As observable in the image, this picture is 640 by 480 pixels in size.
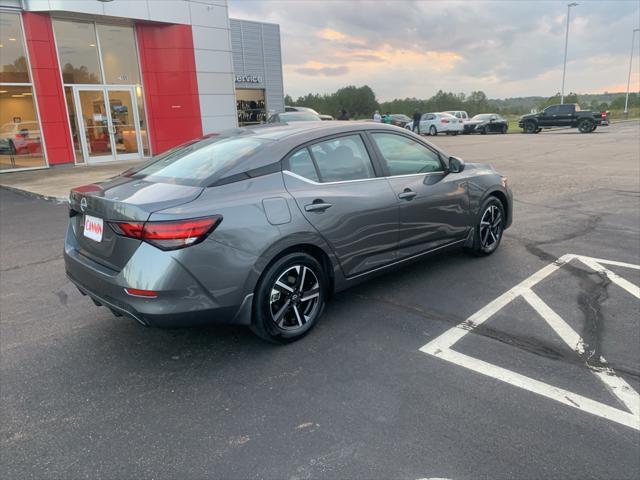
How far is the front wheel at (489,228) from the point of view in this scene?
530 centimetres

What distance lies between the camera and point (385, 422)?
2701mm

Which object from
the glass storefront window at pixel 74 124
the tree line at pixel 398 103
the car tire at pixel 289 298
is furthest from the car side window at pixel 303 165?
the tree line at pixel 398 103

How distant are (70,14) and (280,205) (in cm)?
1534

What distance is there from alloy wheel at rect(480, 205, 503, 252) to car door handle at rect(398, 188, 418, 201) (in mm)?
1335

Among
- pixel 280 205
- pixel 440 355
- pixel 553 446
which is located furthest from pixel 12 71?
pixel 553 446

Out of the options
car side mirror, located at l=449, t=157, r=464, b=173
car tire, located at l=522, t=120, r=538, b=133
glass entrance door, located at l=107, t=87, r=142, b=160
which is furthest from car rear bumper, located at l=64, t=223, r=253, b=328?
car tire, located at l=522, t=120, r=538, b=133

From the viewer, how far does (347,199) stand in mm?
3836

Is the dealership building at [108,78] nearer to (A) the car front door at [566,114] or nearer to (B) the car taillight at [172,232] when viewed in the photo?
(B) the car taillight at [172,232]

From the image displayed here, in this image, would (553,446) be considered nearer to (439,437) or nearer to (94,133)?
(439,437)

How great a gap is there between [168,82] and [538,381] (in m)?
17.1

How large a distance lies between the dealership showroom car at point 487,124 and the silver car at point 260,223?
30.9m

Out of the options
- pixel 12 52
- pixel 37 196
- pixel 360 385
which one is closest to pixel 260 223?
pixel 360 385

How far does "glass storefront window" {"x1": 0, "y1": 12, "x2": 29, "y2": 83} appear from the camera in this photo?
1412 centimetres

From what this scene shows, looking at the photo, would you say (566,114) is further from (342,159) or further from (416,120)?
(342,159)
